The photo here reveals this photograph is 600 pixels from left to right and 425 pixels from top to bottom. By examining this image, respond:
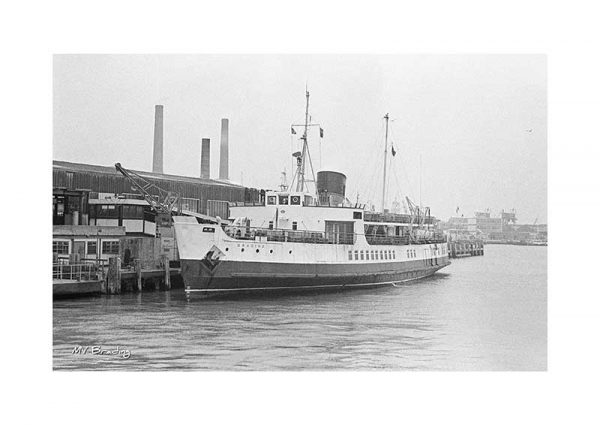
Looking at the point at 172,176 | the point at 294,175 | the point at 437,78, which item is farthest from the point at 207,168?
the point at 437,78

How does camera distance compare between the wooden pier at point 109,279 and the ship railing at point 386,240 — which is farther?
the ship railing at point 386,240

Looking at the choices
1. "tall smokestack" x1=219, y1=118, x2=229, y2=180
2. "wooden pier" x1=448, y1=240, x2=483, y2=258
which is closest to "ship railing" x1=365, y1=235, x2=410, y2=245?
"wooden pier" x1=448, y1=240, x2=483, y2=258

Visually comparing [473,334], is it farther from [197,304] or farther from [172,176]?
[172,176]

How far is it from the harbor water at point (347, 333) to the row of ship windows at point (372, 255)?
272cm

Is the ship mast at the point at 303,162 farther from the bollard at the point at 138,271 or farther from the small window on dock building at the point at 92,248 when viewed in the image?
the small window on dock building at the point at 92,248

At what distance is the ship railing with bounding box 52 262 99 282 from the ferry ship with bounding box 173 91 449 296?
5.77ft

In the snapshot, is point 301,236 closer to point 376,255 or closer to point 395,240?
point 376,255

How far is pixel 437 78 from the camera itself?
32.8ft

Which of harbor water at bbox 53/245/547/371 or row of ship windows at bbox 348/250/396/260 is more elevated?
row of ship windows at bbox 348/250/396/260

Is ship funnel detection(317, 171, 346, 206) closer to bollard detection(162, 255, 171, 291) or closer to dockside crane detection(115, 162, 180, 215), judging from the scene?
dockside crane detection(115, 162, 180, 215)

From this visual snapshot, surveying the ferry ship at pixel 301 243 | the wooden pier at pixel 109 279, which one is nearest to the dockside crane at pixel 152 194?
the ferry ship at pixel 301 243

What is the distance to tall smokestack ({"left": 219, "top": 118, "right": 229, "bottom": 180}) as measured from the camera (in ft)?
34.7

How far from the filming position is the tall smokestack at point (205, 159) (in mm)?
10820

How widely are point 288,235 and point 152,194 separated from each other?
121 inches
